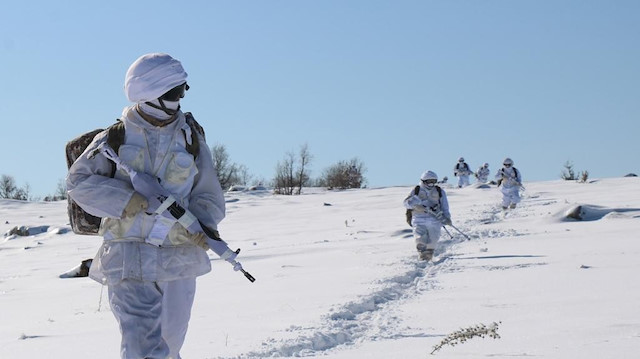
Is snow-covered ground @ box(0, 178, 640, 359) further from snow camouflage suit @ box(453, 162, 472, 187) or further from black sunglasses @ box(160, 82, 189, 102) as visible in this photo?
snow camouflage suit @ box(453, 162, 472, 187)

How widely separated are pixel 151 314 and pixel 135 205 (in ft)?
1.61

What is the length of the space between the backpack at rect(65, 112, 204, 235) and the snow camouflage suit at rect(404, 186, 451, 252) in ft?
30.4

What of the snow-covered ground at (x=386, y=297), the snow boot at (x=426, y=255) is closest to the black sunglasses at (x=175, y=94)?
the snow-covered ground at (x=386, y=297)

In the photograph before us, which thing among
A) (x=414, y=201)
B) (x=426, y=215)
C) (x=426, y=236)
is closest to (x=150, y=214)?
(x=426, y=236)

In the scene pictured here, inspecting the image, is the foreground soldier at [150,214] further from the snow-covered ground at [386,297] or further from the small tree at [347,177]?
the small tree at [347,177]

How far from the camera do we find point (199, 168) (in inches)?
170

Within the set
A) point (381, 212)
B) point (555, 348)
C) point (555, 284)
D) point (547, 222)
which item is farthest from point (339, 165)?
point (555, 348)

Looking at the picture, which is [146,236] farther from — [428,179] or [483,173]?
[483,173]

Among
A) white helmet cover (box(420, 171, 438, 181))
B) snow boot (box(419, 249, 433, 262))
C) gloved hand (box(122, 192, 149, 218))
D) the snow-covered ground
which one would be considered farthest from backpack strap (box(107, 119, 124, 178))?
white helmet cover (box(420, 171, 438, 181))

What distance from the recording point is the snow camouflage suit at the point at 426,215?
43.9ft

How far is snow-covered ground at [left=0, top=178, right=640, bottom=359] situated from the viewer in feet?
17.9

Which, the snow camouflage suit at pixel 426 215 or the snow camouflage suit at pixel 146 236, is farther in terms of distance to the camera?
the snow camouflage suit at pixel 426 215

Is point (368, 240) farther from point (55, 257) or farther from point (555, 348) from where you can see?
point (555, 348)

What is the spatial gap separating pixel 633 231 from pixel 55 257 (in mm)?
11096
